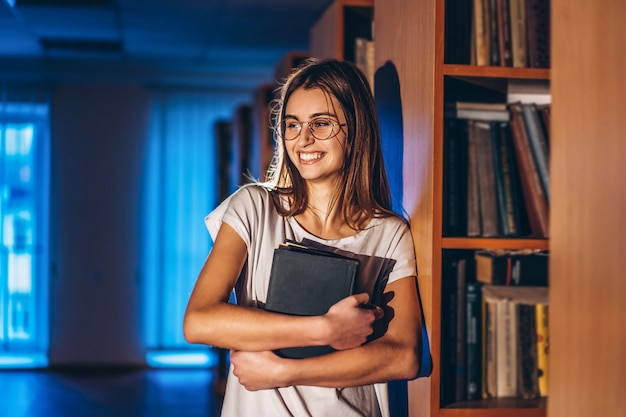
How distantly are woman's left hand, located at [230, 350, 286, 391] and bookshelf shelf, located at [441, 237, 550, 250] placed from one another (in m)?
0.40

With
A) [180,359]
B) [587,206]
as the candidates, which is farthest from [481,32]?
[180,359]

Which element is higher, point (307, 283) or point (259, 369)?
point (307, 283)

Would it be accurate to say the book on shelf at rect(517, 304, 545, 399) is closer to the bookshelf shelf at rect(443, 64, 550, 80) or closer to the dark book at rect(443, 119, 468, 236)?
the dark book at rect(443, 119, 468, 236)

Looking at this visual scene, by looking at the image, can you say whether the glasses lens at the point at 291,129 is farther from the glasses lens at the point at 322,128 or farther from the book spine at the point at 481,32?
the book spine at the point at 481,32

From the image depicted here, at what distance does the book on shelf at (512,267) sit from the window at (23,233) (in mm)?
5812

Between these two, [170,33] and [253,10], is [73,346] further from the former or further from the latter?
[253,10]

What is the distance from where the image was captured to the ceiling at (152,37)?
14.9 feet

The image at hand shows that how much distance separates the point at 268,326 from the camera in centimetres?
136

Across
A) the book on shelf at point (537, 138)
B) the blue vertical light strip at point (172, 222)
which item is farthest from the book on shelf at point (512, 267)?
the blue vertical light strip at point (172, 222)

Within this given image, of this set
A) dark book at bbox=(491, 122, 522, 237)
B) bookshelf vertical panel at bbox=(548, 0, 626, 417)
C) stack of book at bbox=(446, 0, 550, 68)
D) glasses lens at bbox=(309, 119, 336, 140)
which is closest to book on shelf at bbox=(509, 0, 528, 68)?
stack of book at bbox=(446, 0, 550, 68)

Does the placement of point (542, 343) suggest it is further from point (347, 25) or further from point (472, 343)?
point (347, 25)

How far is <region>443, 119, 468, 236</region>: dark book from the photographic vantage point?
1.56 metres

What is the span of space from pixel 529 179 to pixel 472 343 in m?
0.35

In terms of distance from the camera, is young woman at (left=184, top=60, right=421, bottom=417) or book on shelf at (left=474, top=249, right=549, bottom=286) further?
book on shelf at (left=474, top=249, right=549, bottom=286)
